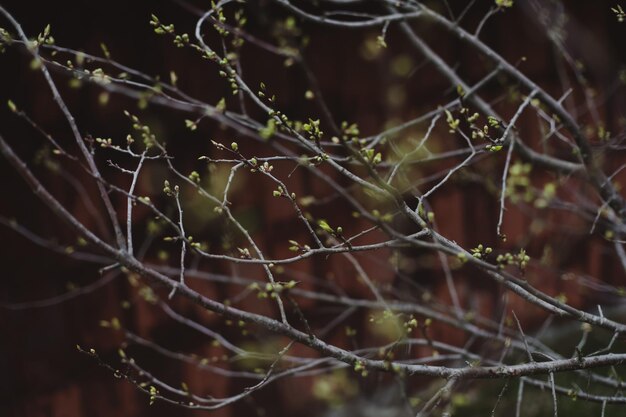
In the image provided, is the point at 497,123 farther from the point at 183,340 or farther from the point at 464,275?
the point at 464,275

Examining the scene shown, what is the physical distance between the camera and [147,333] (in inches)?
136

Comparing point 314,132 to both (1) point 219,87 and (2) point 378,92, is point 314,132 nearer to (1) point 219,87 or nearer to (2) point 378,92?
(1) point 219,87

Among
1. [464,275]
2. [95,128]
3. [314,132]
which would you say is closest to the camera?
[314,132]

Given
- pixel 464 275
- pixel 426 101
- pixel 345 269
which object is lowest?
pixel 464 275

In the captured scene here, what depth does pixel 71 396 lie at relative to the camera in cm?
324

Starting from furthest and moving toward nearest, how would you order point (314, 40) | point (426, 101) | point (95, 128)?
1. point (426, 101)
2. point (314, 40)
3. point (95, 128)

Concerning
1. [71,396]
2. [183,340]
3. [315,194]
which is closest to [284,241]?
[315,194]

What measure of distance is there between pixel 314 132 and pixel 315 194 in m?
2.17

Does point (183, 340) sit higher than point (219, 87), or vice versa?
point (219, 87)

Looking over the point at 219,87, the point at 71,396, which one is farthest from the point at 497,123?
the point at 71,396

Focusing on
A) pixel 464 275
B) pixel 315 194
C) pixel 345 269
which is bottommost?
pixel 464 275

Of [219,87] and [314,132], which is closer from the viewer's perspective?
[314,132]

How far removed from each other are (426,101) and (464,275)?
4.93 feet

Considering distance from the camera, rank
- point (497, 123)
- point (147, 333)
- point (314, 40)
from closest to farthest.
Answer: point (497, 123)
point (147, 333)
point (314, 40)
